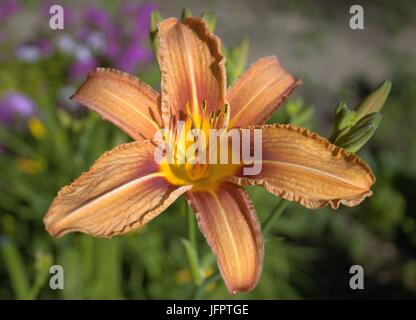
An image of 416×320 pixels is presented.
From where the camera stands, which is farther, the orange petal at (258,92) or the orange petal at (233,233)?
the orange petal at (258,92)

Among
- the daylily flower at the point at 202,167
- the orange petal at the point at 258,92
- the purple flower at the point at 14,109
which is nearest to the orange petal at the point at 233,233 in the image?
the daylily flower at the point at 202,167

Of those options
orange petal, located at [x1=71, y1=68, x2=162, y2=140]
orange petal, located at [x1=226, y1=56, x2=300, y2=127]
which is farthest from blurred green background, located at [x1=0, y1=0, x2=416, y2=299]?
orange petal, located at [x1=71, y1=68, x2=162, y2=140]

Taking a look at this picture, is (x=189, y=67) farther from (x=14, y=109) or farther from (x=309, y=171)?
(x=14, y=109)

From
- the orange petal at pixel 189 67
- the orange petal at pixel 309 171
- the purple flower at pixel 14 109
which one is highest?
the purple flower at pixel 14 109

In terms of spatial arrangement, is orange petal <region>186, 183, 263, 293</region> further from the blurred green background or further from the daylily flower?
the blurred green background

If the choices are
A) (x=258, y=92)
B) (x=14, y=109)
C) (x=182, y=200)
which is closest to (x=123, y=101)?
(x=258, y=92)

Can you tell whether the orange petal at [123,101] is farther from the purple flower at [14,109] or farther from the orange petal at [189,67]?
the purple flower at [14,109]

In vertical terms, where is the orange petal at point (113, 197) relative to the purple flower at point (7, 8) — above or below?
below

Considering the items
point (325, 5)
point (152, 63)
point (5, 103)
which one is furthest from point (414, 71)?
point (5, 103)

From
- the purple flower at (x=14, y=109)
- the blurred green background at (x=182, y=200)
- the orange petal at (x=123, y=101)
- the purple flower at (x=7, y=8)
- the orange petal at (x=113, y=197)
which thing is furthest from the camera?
the purple flower at (x=7, y=8)
